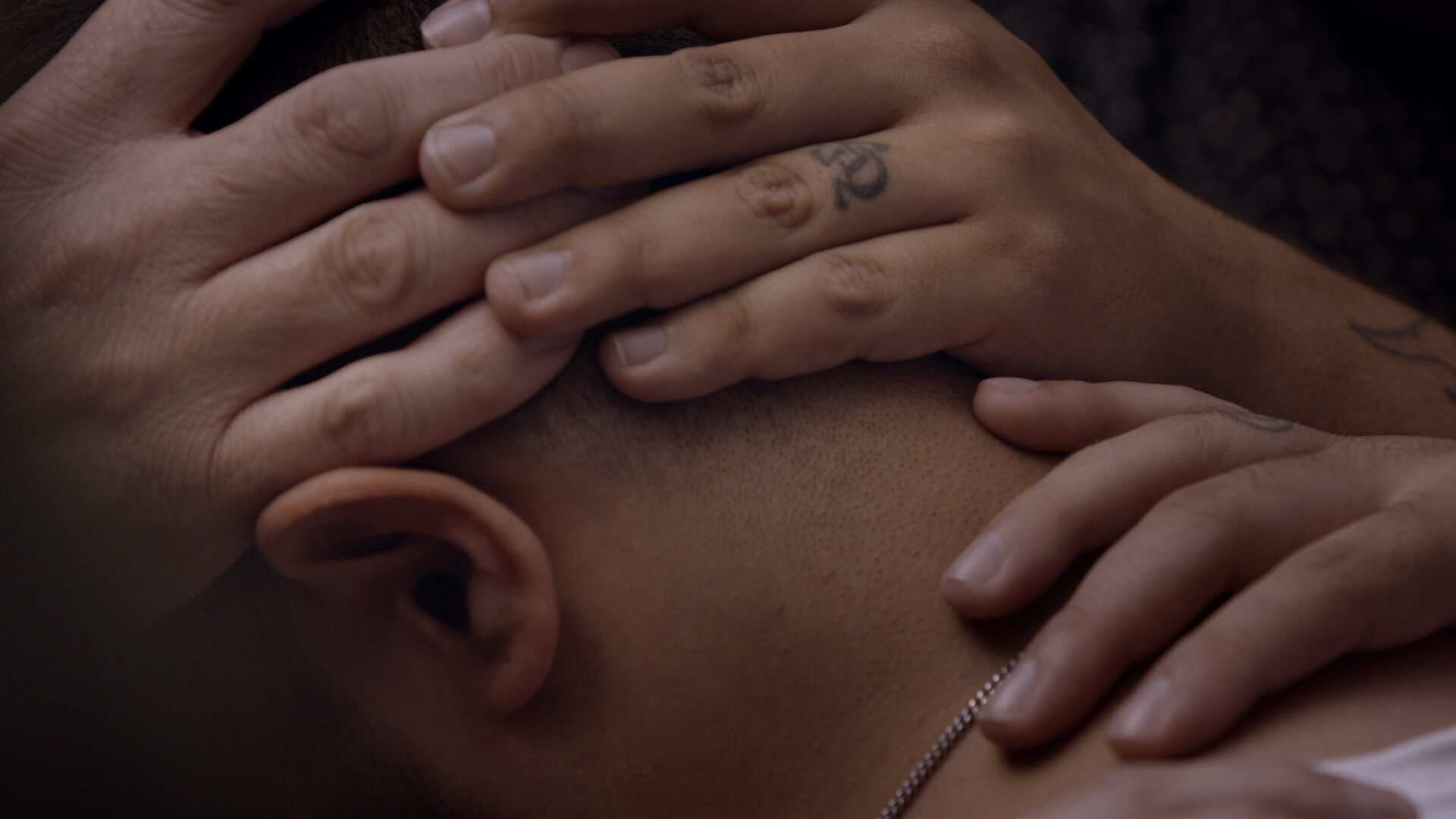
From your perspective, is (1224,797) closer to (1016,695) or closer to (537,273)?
(1016,695)

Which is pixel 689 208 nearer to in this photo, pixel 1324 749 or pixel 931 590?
pixel 931 590

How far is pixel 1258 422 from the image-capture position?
105cm

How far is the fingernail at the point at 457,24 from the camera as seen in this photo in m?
0.96

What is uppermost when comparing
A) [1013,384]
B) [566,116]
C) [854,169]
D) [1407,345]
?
[566,116]

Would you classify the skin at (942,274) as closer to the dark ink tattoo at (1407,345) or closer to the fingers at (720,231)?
the fingers at (720,231)

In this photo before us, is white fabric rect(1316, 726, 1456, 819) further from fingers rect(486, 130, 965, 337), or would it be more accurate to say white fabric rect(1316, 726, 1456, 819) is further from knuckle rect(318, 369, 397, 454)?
knuckle rect(318, 369, 397, 454)

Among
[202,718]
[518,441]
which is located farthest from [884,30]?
[202,718]

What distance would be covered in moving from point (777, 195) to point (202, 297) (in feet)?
1.71

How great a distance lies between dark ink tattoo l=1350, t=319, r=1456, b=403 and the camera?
1526 mm

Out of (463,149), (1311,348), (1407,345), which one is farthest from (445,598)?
(1407,345)

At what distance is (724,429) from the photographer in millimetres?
974

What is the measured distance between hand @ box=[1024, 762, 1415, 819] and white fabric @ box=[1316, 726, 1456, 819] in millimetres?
16

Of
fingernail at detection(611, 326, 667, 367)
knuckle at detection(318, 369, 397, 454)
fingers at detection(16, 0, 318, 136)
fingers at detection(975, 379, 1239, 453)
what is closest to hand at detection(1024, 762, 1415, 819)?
fingers at detection(975, 379, 1239, 453)

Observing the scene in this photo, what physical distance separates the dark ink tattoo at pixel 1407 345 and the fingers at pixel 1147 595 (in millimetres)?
788
